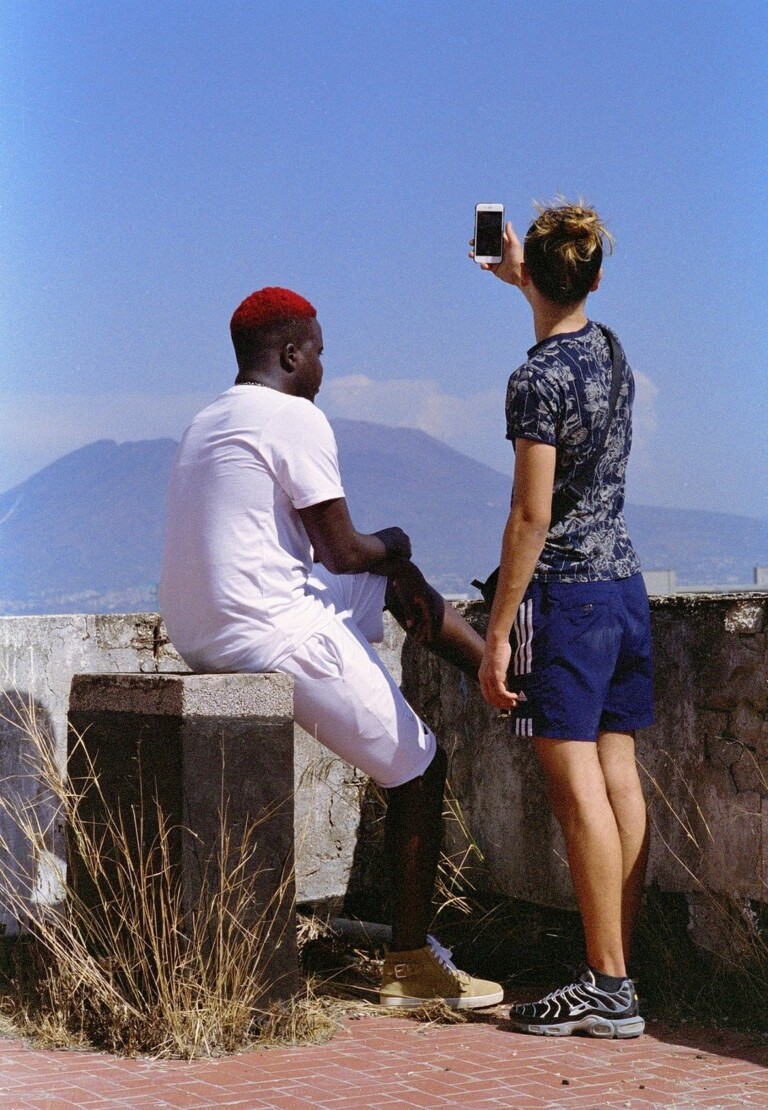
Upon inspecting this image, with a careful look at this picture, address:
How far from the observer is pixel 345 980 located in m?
4.99

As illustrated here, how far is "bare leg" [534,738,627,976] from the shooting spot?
4.30m

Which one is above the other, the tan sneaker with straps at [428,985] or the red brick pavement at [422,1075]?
the tan sneaker with straps at [428,985]

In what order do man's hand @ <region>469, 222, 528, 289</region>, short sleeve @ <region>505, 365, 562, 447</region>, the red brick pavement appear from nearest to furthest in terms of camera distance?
the red brick pavement < short sleeve @ <region>505, 365, 562, 447</region> < man's hand @ <region>469, 222, 528, 289</region>

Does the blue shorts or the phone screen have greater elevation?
the phone screen

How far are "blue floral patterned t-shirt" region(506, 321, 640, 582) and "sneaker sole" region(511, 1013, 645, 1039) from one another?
3.94ft

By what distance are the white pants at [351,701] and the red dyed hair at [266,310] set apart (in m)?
0.75

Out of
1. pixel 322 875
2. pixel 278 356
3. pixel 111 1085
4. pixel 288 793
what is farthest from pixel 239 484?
pixel 322 875

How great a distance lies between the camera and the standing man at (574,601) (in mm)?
4250

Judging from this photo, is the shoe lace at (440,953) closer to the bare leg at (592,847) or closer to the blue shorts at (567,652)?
the bare leg at (592,847)

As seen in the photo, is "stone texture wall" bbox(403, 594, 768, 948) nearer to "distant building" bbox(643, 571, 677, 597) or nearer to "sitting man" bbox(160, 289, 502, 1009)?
"sitting man" bbox(160, 289, 502, 1009)

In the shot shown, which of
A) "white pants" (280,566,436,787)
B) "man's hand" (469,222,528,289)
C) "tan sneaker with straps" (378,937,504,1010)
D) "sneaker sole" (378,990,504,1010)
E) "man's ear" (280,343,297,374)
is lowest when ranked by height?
"sneaker sole" (378,990,504,1010)

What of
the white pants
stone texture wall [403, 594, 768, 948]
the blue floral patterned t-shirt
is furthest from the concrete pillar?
stone texture wall [403, 594, 768, 948]

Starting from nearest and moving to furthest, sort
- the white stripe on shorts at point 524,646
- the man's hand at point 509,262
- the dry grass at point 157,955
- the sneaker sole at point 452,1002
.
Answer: the dry grass at point 157,955
the white stripe on shorts at point 524,646
the sneaker sole at point 452,1002
the man's hand at point 509,262

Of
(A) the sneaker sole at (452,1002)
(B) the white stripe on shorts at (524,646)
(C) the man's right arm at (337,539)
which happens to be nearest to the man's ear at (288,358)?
(C) the man's right arm at (337,539)
